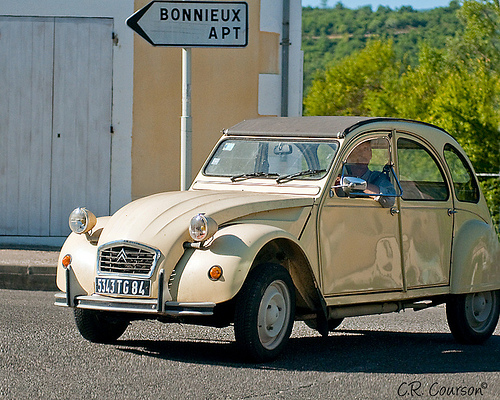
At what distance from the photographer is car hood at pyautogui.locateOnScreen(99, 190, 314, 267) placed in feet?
19.8

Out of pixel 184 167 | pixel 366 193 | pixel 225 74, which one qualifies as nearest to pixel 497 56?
pixel 225 74

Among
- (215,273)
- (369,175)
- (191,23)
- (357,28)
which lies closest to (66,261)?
(215,273)

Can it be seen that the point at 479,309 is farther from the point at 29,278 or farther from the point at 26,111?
the point at 26,111

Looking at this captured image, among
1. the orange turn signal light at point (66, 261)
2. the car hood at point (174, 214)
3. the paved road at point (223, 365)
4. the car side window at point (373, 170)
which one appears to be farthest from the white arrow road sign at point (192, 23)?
the orange turn signal light at point (66, 261)

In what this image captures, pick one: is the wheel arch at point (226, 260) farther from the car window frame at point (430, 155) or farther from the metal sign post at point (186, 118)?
the metal sign post at point (186, 118)

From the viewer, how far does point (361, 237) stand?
695 centimetres

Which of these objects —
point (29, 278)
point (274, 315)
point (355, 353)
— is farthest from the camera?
point (29, 278)

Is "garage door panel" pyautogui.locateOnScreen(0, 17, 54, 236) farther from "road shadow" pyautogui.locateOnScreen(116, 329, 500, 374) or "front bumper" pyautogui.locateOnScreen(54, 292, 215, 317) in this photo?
"front bumper" pyautogui.locateOnScreen(54, 292, 215, 317)

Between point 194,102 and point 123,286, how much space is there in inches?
314

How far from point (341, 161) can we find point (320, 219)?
2.09ft

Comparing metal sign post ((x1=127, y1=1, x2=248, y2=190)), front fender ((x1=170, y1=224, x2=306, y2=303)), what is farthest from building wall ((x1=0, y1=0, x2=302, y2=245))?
front fender ((x1=170, y1=224, x2=306, y2=303))

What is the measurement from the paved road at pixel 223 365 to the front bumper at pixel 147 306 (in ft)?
1.25

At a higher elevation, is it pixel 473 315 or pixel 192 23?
pixel 192 23

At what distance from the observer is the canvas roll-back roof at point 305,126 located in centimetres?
721
